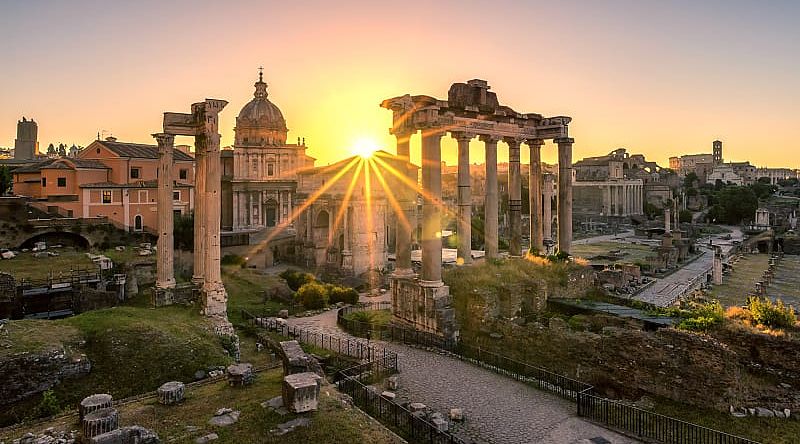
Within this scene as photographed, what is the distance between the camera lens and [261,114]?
57.2 meters

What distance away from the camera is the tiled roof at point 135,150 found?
1788 inches

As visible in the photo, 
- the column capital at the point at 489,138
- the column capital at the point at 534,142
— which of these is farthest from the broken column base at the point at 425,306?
the column capital at the point at 534,142

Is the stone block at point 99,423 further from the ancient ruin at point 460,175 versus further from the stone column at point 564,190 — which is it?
the stone column at point 564,190

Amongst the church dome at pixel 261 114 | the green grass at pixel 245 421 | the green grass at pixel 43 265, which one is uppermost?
the church dome at pixel 261 114

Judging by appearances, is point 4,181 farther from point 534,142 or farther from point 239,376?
point 534,142

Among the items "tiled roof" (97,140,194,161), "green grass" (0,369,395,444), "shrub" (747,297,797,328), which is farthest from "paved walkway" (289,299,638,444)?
"tiled roof" (97,140,194,161)

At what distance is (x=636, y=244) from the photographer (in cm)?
7150

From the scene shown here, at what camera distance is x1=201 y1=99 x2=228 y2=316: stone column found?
1908 centimetres

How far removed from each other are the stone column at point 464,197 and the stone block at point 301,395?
38.6 feet

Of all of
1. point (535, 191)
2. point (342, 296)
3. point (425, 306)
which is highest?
point (535, 191)

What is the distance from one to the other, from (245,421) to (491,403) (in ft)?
20.4

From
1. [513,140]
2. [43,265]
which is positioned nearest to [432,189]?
[513,140]

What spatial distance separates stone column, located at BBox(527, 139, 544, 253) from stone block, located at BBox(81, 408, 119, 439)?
1839 centimetres

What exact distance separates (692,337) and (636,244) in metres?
64.0
